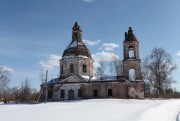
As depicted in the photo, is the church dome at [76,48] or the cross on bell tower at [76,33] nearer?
the church dome at [76,48]

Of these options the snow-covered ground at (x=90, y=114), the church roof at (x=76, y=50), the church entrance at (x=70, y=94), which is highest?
the church roof at (x=76, y=50)

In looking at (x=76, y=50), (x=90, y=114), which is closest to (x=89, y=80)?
(x=76, y=50)

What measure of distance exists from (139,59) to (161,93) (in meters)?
9.01

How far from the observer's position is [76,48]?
147 feet

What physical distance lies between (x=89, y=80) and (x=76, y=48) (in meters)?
6.45

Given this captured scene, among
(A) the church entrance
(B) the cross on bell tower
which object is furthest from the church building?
(B) the cross on bell tower

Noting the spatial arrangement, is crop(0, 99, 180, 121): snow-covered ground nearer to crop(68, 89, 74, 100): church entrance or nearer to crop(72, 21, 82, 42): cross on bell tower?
crop(68, 89, 74, 100): church entrance

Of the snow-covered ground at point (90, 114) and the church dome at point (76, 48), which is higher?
the church dome at point (76, 48)

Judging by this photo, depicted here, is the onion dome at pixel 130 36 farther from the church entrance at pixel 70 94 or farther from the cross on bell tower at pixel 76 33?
the church entrance at pixel 70 94

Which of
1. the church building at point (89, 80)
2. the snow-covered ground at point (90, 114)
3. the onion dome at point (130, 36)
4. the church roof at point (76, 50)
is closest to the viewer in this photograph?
the snow-covered ground at point (90, 114)

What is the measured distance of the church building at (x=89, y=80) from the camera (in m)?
40.0

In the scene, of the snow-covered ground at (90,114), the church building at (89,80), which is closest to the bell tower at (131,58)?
the church building at (89,80)

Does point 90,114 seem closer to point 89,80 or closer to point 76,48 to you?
point 89,80

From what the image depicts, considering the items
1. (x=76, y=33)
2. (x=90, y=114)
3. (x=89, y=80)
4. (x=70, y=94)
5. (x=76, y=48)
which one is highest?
(x=76, y=33)
